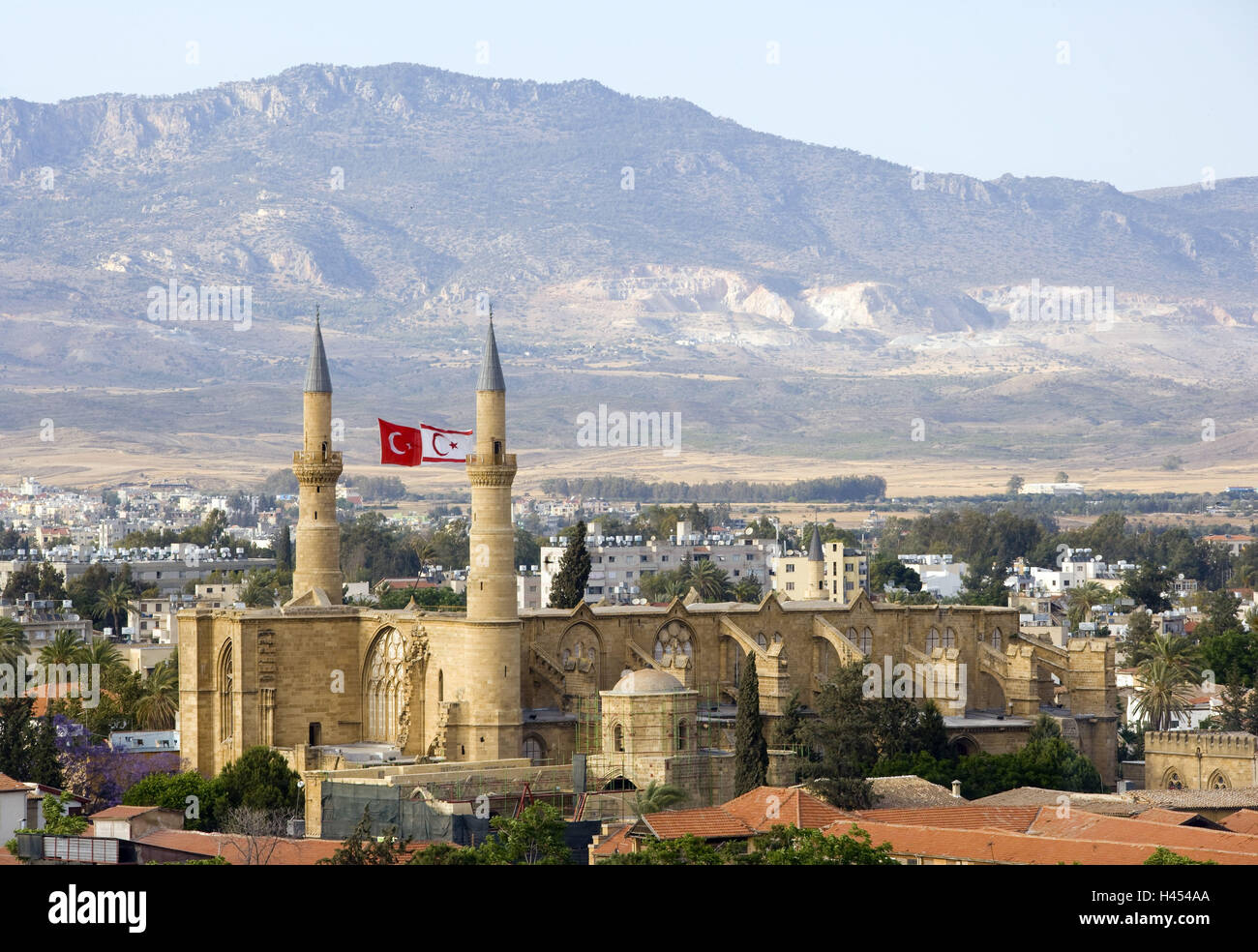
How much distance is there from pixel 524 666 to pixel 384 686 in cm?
410

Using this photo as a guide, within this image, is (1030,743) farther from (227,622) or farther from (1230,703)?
(227,622)

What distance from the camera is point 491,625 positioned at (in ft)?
197

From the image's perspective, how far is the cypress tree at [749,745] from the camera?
58156 mm

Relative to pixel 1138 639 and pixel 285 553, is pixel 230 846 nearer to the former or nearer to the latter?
pixel 1138 639

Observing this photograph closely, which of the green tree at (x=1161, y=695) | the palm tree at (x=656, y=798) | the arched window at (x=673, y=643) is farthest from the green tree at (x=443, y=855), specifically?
the green tree at (x=1161, y=695)

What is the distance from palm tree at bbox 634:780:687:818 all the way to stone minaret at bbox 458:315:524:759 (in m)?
5.59

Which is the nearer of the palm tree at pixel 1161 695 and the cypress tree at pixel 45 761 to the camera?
the cypress tree at pixel 45 761

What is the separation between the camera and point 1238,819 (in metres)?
50.9

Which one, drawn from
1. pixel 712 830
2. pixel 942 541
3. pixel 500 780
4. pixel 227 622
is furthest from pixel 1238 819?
pixel 942 541

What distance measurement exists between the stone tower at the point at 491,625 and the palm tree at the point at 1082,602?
68.8m

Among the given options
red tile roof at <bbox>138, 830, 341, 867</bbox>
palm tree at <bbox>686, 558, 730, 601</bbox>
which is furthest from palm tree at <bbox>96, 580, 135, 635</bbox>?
red tile roof at <bbox>138, 830, 341, 867</bbox>

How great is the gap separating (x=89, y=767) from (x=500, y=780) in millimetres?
12730

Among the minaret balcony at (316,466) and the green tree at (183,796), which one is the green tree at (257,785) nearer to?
the green tree at (183,796)
